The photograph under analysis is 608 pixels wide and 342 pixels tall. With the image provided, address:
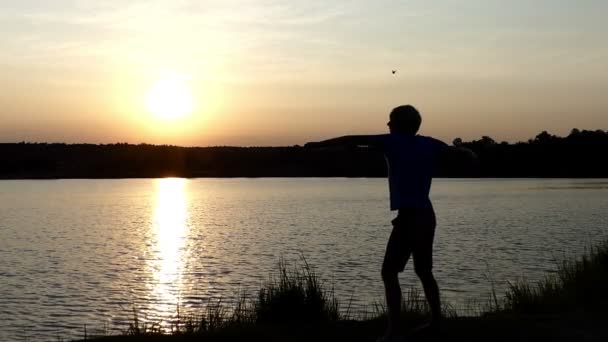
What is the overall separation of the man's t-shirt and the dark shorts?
3.4 inches

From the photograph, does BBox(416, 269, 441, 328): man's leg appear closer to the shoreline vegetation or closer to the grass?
the shoreline vegetation

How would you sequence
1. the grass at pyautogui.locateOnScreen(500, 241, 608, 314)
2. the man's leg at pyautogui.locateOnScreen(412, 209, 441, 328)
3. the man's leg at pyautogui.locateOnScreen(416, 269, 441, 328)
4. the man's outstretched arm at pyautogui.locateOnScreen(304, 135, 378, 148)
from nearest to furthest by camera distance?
the man's outstretched arm at pyautogui.locateOnScreen(304, 135, 378, 148)
the man's leg at pyautogui.locateOnScreen(412, 209, 441, 328)
the man's leg at pyautogui.locateOnScreen(416, 269, 441, 328)
the grass at pyautogui.locateOnScreen(500, 241, 608, 314)

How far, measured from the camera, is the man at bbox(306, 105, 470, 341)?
7227 mm

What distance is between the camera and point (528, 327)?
8.41 metres

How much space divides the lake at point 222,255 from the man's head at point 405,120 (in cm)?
797

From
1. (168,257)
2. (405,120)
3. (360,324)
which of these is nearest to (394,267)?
(405,120)

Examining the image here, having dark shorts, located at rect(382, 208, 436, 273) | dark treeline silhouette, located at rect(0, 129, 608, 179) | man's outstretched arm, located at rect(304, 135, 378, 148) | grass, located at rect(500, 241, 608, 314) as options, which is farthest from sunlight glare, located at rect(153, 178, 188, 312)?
dark treeline silhouette, located at rect(0, 129, 608, 179)

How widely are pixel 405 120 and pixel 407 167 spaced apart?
43 cm

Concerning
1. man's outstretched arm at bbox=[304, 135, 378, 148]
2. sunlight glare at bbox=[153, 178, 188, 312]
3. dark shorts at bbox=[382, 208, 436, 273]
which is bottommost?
sunlight glare at bbox=[153, 178, 188, 312]

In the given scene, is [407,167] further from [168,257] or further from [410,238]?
[168,257]

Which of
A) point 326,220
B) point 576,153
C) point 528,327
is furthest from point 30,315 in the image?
point 576,153

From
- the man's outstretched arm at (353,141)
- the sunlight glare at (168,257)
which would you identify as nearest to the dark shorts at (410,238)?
the man's outstretched arm at (353,141)

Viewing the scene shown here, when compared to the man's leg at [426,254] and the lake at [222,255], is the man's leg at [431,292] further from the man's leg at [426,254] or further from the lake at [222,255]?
the lake at [222,255]

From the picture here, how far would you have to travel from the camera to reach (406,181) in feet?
23.8
